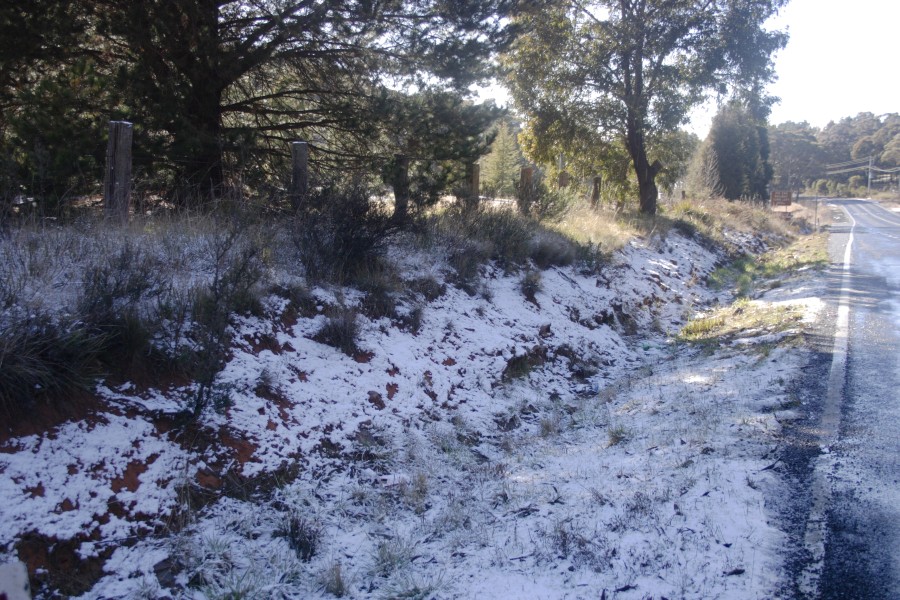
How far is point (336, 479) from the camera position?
5.44m

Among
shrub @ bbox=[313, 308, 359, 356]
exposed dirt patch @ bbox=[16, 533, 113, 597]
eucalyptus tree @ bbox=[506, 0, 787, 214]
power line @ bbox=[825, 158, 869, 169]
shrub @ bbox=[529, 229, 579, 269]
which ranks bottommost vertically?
exposed dirt patch @ bbox=[16, 533, 113, 597]

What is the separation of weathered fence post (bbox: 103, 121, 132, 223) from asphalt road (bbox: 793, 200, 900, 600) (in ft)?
23.4

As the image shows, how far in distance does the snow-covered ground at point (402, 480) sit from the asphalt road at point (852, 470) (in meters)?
0.24

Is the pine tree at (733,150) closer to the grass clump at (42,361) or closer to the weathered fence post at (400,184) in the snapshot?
the weathered fence post at (400,184)

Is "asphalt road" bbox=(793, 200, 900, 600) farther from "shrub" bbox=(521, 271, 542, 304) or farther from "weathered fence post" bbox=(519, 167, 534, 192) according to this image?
"weathered fence post" bbox=(519, 167, 534, 192)

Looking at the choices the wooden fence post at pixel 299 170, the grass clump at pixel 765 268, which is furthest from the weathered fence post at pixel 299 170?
the grass clump at pixel 765 268

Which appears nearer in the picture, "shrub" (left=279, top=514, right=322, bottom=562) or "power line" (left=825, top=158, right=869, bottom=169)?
"shrub" (left=279, top=514, right=322, bottom=562)

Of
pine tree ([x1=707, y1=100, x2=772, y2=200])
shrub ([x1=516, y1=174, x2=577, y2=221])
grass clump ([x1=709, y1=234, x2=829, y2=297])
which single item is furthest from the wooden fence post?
pine tree ([x1=707, y1=100, x2=772, y2=200])

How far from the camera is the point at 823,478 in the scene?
468cm

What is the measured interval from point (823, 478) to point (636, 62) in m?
18.6

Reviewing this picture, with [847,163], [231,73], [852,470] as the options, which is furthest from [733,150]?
[847,163]

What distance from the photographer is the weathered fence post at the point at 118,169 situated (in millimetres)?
7328

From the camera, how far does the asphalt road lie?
11.9 feet

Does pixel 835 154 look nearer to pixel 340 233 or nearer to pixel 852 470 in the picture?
pixel 340 233
